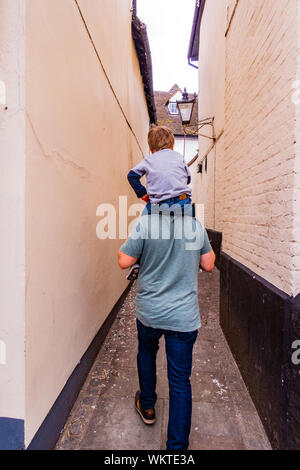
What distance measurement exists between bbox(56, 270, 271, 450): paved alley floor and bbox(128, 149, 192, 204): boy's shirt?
5.51ft

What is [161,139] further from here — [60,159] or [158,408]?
[158,408]

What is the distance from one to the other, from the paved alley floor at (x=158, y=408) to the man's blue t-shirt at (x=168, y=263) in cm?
88

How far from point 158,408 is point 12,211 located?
1.94 metres

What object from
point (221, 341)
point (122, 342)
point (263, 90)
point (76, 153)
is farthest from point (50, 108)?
point (221, 341)

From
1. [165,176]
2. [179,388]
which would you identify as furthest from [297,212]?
[179,388]

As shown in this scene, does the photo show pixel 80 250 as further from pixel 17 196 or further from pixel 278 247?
pixel 278 247

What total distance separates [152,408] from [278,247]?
151 cm

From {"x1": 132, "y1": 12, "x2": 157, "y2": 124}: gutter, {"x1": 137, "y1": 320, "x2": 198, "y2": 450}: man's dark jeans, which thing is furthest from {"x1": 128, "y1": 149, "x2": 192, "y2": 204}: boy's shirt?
{"x1": 132, "y1": 12, "x2": 157, "y2": 124}: gutter

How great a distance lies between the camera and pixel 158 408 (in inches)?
94.7

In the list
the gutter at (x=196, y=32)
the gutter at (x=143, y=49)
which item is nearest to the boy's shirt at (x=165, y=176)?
the gutter at (x=143, y=49)

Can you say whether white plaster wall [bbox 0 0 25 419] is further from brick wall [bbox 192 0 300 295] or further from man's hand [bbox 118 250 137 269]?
brick wall [bbox 192 0 300 295]

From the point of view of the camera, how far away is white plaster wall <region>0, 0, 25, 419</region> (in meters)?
1.52

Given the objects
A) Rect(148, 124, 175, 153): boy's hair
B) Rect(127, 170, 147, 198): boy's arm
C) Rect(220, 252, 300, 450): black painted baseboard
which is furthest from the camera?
Rect(127, 170, 147, 198): boy's arm

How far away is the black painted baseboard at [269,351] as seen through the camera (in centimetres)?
177
